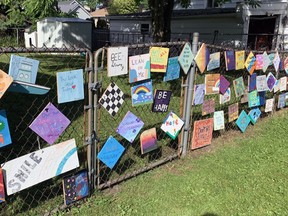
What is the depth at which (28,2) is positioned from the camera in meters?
7.87

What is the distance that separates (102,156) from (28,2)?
21.1ft

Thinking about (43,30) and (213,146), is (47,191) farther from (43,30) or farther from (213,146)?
(43,30)

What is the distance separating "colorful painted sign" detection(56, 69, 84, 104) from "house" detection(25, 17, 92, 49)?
518 inches

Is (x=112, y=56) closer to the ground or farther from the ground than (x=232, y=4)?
closer to the ground

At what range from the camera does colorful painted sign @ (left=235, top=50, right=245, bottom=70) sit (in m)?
4.41

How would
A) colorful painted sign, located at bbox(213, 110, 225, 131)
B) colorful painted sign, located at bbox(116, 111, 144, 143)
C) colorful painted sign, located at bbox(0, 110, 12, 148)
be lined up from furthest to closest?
colorful painted sign, located at bbox(213, 110, 225, 131) → colorful painted sign, located at bbox(116, 111, 144, 143) → colorful painted sign, located at bbox(0, 110, 12, 148)

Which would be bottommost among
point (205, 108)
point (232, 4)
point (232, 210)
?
point (232, 210)

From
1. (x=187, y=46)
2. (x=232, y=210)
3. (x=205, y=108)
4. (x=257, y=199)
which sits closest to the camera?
(x=232, y=210)

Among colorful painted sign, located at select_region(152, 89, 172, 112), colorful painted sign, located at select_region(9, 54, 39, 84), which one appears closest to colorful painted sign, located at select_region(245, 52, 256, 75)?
colorful painted sign, located at select_region(152, 89, 172, 112)

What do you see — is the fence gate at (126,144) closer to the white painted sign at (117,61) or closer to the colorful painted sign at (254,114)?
the white painted sign at (117,61)

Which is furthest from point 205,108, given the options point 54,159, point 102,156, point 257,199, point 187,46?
point 54,159

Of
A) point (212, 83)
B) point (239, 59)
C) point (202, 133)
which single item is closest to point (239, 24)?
point (239, 59)

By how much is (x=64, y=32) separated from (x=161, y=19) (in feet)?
25.9

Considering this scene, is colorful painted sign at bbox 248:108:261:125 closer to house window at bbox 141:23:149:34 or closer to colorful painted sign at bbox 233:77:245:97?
colorful painted sign at bbox 233:77:245:97
